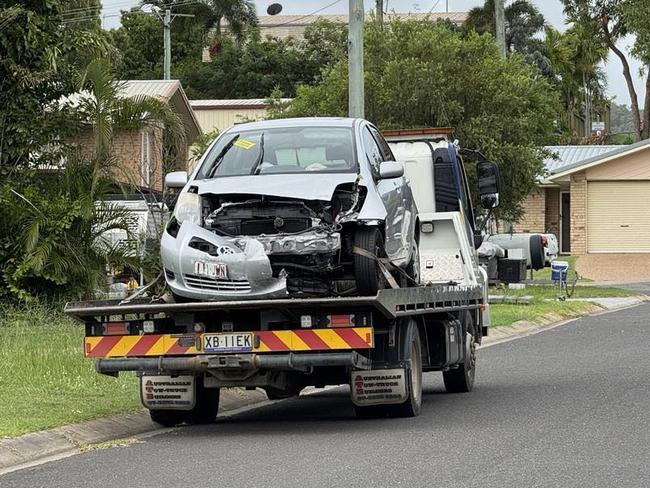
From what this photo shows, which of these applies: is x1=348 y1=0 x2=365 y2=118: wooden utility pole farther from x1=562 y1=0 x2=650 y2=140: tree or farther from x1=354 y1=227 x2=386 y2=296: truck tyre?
x1=562 y1=0 x2=650 y2=140: tree

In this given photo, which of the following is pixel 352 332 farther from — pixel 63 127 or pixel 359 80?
pixel 63 127

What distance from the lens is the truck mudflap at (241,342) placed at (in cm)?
1134

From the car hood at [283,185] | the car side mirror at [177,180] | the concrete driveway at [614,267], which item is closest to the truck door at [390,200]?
the car hood at [283,185]

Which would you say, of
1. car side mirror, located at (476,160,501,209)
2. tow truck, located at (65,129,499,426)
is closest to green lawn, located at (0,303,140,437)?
tow truck, located at (65,129,499,426)

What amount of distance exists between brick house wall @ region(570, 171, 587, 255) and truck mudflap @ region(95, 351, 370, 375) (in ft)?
122

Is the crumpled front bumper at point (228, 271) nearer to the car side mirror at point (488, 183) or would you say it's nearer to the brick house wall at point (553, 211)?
the car side mirror at point (488, 183)

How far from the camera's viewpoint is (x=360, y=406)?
490 inches

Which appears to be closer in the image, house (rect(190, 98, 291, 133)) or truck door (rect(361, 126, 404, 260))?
truck door (rect(361, 126, 404, 260))

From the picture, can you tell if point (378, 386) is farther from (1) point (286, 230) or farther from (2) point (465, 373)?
(2) point (465, 373)

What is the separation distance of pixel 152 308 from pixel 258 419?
2.24 m

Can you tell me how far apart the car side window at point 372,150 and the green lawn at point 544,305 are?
12.4 m

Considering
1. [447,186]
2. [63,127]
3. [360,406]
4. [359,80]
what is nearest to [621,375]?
[447,186]

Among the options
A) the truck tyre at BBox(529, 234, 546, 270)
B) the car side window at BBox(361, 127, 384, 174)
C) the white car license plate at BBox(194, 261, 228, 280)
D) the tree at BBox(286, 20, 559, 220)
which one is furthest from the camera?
the truck tyre at BBox(529, 234, 546, 270)

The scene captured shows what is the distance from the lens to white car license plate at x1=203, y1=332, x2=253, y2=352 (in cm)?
1147
